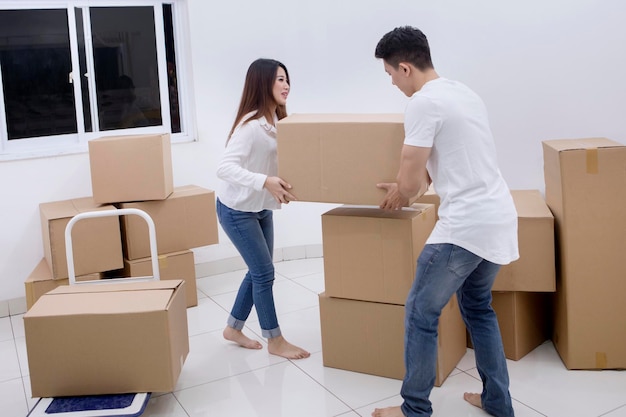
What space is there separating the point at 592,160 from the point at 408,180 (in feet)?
2.90

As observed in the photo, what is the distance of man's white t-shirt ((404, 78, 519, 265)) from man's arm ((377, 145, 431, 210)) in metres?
0.03

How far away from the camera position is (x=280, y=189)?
96.0 inches

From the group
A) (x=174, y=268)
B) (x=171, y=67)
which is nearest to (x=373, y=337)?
(x=174, y=268)

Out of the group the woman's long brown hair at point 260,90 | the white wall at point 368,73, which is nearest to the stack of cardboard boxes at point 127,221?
the white wall at point 368,73

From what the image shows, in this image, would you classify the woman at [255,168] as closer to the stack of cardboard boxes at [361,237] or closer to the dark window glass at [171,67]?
the stack of cardboard boxes at [361,237]

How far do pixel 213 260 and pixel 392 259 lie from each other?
6.73 feet

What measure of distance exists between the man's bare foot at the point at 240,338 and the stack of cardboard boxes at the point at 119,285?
1.53 feet

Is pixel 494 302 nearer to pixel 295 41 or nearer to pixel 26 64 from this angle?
pixel 295 41

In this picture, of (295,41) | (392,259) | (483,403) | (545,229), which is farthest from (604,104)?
(295,41)

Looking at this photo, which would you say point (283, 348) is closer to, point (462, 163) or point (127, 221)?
point (127, 221)

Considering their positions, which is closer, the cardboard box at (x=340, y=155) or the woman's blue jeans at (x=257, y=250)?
the cardboard box at (x=340, y=155)

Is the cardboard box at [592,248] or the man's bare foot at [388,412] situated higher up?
the cardboard box at [592,248]

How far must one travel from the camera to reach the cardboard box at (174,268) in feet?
11.6

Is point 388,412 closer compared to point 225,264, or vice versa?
point 388,412
